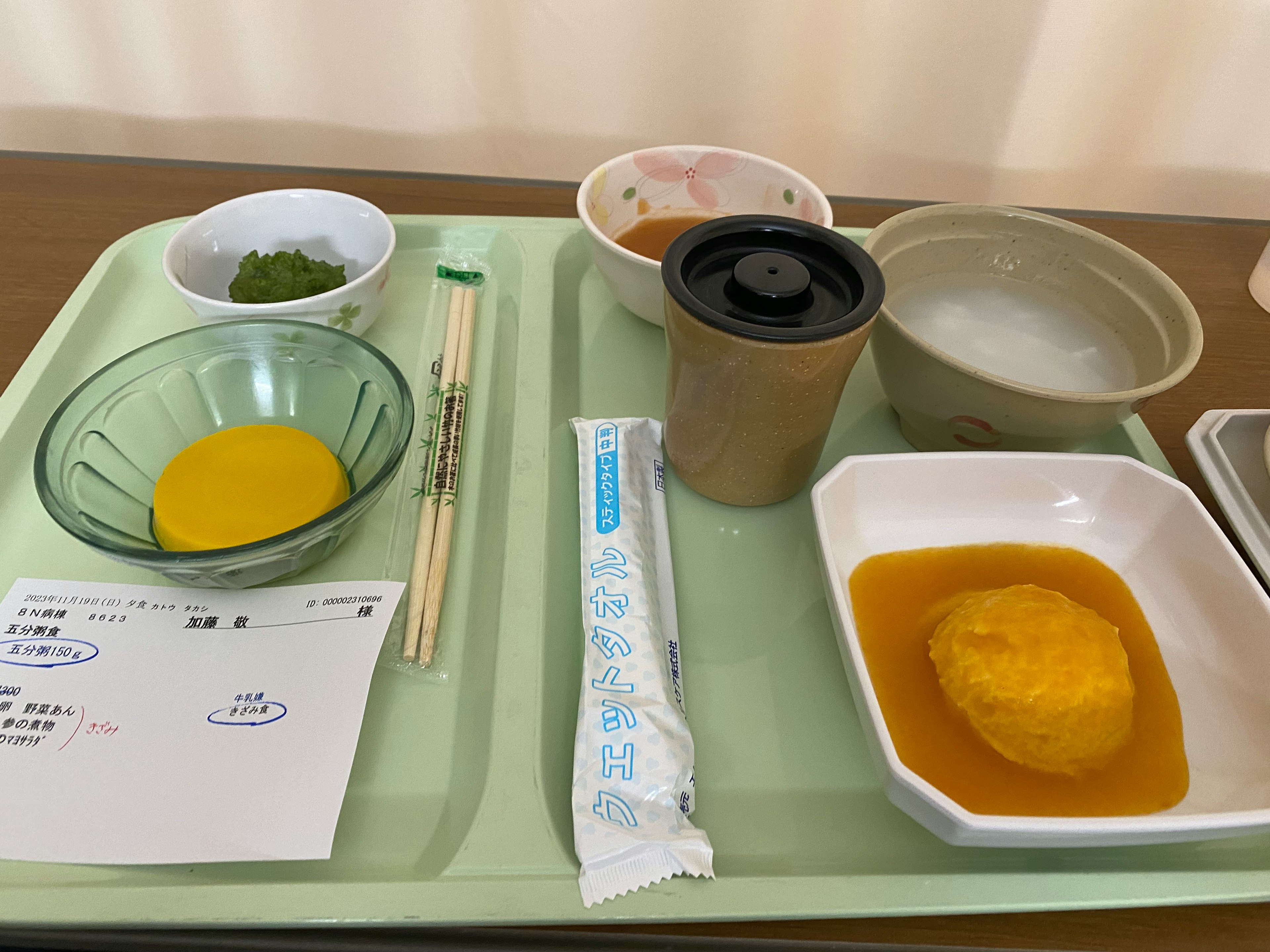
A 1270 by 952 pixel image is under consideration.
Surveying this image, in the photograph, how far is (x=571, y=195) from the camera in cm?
102

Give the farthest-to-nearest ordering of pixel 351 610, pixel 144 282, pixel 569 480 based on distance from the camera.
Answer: pixel 144 282, pixel 569 480, pixel 351 610

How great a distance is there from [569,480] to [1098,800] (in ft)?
1.41

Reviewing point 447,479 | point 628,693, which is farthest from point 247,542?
point 628,693

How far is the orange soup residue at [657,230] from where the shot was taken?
2.53ft

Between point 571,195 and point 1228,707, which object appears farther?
point 571,195

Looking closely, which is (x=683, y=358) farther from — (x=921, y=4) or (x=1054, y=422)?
(x=921, y=4)

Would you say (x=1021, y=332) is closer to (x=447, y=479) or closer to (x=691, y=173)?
(x=691, y=173)

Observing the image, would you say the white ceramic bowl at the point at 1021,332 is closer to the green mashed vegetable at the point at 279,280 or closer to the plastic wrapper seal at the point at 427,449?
the plastic wrapper seal at the point at 427,449

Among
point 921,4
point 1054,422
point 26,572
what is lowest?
point 26,572

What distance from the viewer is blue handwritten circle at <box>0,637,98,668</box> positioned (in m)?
0.50

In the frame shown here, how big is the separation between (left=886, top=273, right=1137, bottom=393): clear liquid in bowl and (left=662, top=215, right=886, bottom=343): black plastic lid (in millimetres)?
128

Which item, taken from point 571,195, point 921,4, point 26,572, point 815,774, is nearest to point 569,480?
point 815,774

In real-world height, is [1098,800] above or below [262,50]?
below

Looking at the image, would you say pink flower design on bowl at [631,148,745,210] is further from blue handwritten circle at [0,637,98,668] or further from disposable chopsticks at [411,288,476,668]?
blue handwritten circle at [0,637,98,668]
